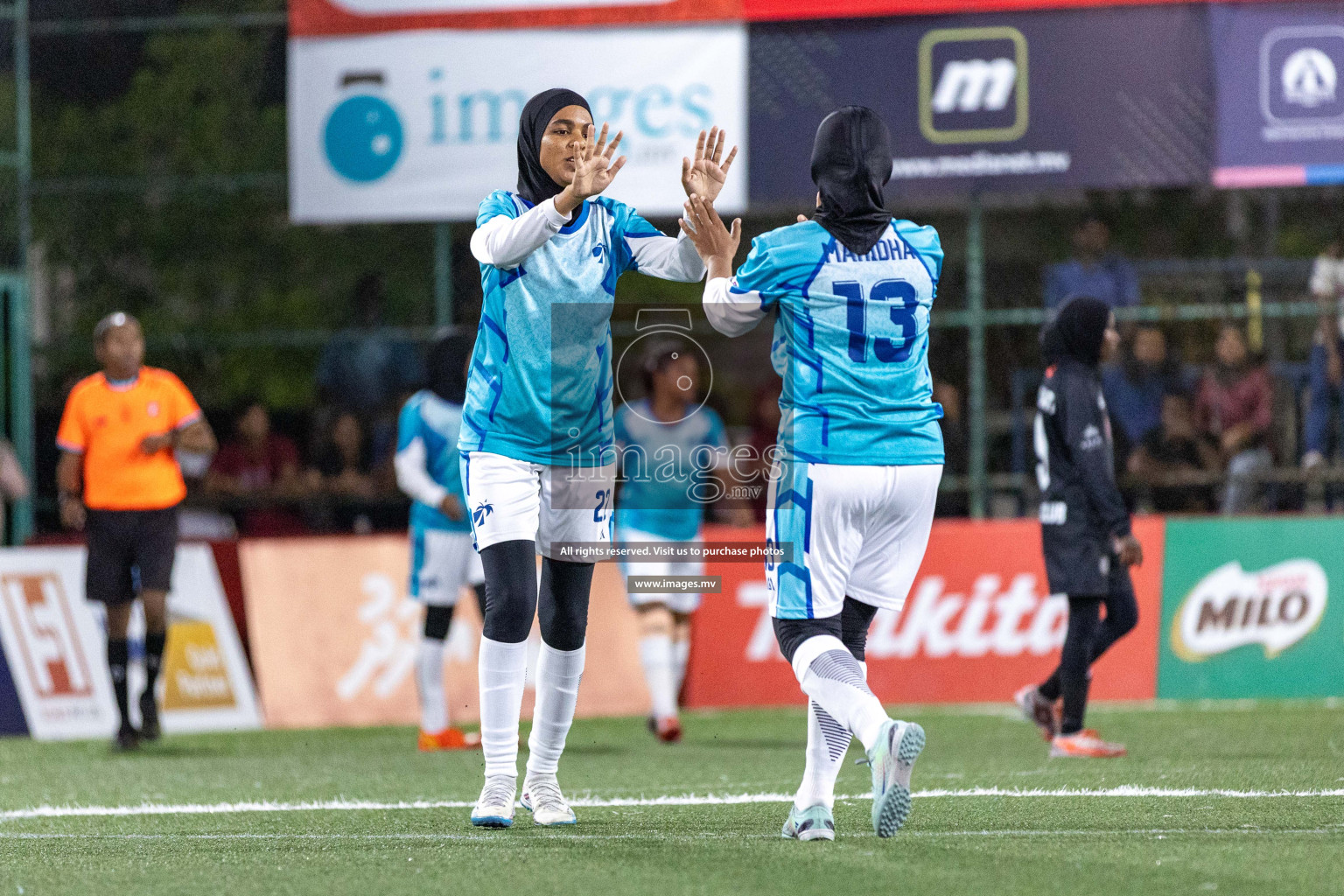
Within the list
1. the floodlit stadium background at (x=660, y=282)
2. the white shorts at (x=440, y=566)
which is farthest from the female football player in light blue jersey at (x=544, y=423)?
the floodlit stadium background at (x=660, y=282)

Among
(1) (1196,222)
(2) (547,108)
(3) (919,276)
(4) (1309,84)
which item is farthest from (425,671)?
(1) (1196,222)

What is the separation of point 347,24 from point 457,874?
916 centimetres

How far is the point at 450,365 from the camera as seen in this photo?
32.7 ft

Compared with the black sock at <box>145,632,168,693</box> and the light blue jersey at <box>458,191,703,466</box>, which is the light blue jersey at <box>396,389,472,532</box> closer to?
the black sock at <box>145,632,168,693</box>

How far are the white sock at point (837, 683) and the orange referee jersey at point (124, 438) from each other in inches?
230

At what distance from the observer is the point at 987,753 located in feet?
28.4

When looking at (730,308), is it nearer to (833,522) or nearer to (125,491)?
(833,522)

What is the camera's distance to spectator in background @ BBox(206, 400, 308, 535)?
13375 millimetres

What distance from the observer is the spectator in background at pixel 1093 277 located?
1262cm

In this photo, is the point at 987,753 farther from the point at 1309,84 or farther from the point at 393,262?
the point at 393,262

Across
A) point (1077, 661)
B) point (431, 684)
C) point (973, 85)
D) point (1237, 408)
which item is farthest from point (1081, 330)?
point (1237, 408)

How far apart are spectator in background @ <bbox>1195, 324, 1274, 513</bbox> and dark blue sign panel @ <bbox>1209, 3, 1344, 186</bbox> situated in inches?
49.0

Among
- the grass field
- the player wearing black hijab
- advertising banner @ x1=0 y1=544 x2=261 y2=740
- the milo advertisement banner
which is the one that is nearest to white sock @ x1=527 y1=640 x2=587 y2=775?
the grass field

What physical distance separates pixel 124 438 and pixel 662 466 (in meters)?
3.06
